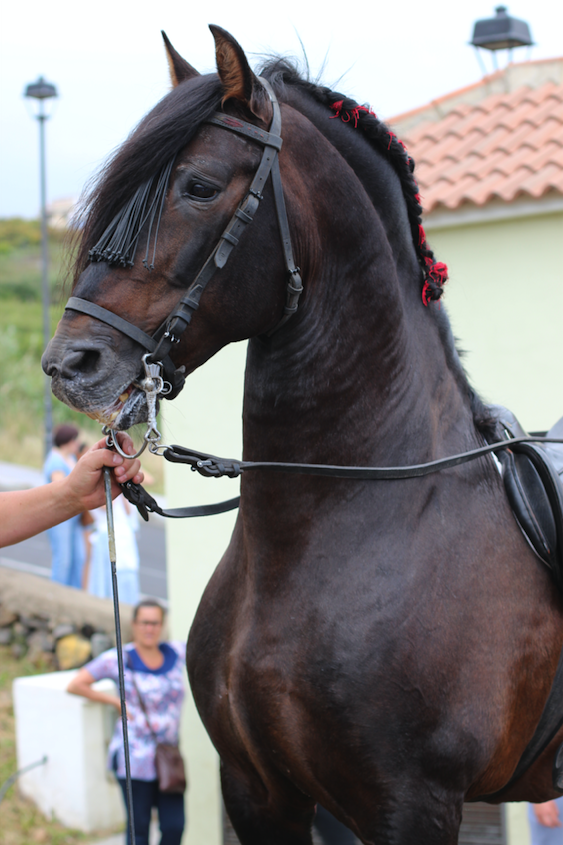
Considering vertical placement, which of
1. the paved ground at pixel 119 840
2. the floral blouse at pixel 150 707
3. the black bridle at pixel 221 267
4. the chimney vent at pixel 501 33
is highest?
the chimney vent at pixel 501 33

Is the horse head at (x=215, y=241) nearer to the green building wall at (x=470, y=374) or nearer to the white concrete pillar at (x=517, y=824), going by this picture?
the green building wall at (x=470, y=374)

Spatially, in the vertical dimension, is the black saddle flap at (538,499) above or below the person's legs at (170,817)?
above

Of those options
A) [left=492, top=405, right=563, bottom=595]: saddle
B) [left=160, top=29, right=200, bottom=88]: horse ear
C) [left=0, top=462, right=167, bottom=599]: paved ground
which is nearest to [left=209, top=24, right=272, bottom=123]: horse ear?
[left=160, top=29, right=200, bottom=88]: horse ear

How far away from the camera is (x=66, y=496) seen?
2363 mm

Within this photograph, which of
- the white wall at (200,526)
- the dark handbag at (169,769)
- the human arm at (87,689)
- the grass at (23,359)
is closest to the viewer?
the dark handbag at (169,769)

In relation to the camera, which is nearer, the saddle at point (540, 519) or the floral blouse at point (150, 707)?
the saddle at point (540, 519)

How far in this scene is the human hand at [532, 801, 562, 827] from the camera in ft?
11.4

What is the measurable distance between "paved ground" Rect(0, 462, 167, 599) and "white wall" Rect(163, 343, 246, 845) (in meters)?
6.91

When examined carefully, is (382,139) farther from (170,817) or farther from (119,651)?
(170,817)

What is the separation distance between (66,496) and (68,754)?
4.30 metres

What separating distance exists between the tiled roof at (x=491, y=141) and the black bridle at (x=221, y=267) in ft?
10.7

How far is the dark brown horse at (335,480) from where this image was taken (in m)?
1.97

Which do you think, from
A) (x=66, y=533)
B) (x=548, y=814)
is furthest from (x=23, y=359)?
(x=548, y=814)

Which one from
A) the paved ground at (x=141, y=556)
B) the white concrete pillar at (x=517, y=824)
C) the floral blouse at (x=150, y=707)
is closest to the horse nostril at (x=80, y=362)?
the floral blouse at (x=150, y=707)
